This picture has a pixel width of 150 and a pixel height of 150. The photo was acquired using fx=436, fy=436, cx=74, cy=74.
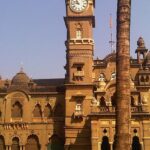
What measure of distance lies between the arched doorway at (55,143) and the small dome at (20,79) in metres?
6.33

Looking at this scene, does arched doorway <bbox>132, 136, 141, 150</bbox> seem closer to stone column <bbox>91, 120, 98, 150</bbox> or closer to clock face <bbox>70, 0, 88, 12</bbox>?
stone column <bbox>91, 120, 98, 150</bbox>

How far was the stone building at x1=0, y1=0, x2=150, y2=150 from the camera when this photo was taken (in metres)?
40.6

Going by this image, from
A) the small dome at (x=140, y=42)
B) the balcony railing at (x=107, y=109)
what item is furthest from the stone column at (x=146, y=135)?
the small dome at (x=140, y=42)

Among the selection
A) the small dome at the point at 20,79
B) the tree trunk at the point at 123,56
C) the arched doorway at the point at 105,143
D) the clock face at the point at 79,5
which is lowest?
the arched doorway at the point at 105,143

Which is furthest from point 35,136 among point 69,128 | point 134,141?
point 134,141

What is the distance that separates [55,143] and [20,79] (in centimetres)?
745

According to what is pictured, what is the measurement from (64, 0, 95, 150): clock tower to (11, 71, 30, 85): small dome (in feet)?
14.7

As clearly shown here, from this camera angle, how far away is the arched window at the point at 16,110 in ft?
140

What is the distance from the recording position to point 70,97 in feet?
135

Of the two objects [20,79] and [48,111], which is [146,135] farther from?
[20,79]

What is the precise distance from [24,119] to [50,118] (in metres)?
2.54

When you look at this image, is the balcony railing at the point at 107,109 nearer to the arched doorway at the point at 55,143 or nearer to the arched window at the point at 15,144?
the arched doorway at the point at 55,143

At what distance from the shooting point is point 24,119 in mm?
42562

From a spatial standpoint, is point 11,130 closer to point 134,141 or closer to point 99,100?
point 99,100
